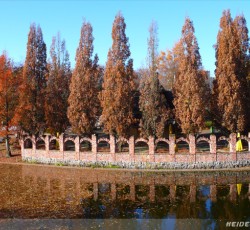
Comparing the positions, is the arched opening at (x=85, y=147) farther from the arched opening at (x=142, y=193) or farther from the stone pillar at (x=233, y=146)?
the stone pillar at (x=233, y=146)

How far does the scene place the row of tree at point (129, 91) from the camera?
30.1m

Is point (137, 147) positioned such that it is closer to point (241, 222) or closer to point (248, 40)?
point (248, 40)

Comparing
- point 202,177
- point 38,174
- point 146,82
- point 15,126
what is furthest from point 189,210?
point 15,126

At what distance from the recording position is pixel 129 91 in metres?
30.6

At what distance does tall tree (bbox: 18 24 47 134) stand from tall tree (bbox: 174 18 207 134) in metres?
13.6

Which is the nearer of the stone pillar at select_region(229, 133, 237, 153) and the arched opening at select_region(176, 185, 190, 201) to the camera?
the arched opening at select_region(176, 185, 190, 201)

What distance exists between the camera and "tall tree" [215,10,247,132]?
3042cm

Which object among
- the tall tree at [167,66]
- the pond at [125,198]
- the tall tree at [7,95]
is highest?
the tall tree at [167,66]

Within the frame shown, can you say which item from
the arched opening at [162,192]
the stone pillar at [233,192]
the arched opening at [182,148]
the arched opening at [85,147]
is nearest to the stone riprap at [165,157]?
the arched opening at [182,148]

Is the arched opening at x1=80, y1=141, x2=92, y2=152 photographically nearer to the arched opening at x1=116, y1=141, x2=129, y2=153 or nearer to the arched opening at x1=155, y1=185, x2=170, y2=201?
the arched opening at x1=116, y1=141, x2=129, y2=153

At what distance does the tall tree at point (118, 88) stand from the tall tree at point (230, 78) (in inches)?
316

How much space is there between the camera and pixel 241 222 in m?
13.8

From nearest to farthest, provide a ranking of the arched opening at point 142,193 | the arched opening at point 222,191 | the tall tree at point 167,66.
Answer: the arched opening at point 222,191
the arched opening at point 142,193
the tall tree at point 167,66

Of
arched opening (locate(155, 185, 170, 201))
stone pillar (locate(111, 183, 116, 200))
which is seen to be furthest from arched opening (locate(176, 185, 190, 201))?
stone pillar (locate(111, 183, 116, 200))
